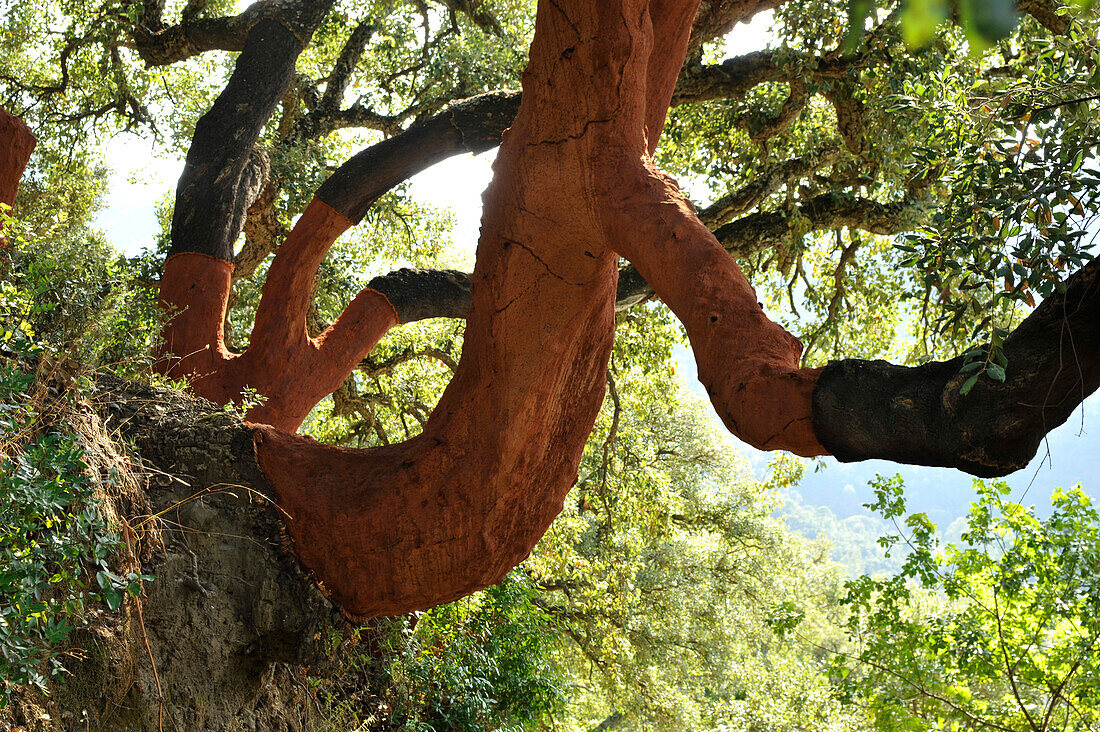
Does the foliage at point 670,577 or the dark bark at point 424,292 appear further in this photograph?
the foliage at point 670,577

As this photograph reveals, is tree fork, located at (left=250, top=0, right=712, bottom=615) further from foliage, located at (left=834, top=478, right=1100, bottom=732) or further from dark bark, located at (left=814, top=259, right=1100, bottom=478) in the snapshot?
foliage, located at (left=834, top=478, right=1100, bottom=732)

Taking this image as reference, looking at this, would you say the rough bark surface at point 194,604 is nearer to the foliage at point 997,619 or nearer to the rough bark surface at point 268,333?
the rough bark surface at point 268,333

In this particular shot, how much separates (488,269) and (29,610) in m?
2.27

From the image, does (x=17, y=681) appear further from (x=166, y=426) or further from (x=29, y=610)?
(x=166, y=426)

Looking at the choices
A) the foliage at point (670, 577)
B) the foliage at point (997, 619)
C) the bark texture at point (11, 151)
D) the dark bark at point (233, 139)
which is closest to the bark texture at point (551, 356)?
the dark bark at point (233, 139)

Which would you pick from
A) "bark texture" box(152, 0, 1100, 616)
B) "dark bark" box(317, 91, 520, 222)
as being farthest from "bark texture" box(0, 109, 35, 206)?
"bark texture" box(152, 0, 1100, 616)

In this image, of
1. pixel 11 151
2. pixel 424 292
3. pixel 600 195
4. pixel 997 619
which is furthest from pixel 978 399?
pixel 11 151

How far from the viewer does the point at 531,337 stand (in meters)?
3.76

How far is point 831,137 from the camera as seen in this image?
8.33 meters

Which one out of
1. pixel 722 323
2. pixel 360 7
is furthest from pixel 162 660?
pixel 360 7

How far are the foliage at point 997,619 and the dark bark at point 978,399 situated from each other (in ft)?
15.9

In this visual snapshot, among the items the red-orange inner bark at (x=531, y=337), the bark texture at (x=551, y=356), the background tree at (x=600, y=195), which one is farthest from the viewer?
the red-orange inner bark at (x=531, y=337)

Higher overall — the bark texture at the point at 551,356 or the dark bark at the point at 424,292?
the dark bark at the point at 424,292

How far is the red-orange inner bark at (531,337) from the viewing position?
3479 millimetres
